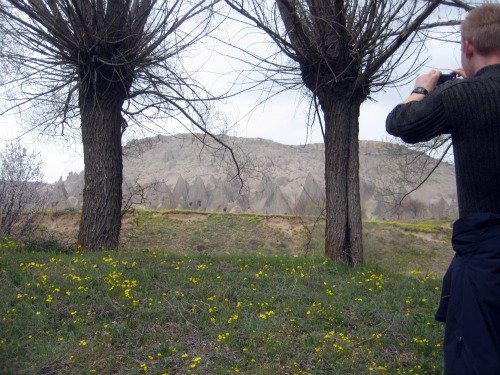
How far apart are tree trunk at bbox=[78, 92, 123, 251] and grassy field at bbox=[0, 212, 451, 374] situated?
0.79 meters

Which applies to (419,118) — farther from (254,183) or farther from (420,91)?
(254,183)

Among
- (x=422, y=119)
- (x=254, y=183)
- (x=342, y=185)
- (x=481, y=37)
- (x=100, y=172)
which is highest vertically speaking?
(x=254, y=183)

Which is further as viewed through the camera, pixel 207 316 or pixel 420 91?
pixel 207 316

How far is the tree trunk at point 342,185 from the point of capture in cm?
973

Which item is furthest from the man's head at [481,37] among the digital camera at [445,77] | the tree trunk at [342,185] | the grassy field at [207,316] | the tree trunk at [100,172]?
the tree trunk at [100,172]

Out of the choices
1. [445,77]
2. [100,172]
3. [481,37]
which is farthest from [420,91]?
[100,172]

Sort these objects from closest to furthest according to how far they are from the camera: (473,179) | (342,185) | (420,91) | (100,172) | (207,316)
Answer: (473,179) → (420,91) → (207,316) → (342,185) → (100,172)

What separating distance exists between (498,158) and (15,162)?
14.9m

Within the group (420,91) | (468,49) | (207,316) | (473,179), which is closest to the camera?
(473,179)

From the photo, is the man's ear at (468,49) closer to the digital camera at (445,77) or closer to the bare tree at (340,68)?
the digital camera at (445,77)

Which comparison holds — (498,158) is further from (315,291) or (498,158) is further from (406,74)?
(406,74)

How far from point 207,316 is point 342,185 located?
401 cm

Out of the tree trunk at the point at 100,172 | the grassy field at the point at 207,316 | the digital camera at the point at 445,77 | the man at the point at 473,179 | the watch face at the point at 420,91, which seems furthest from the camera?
the tree trunk at the point at 100,172

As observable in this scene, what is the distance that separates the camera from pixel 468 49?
3023 mm
